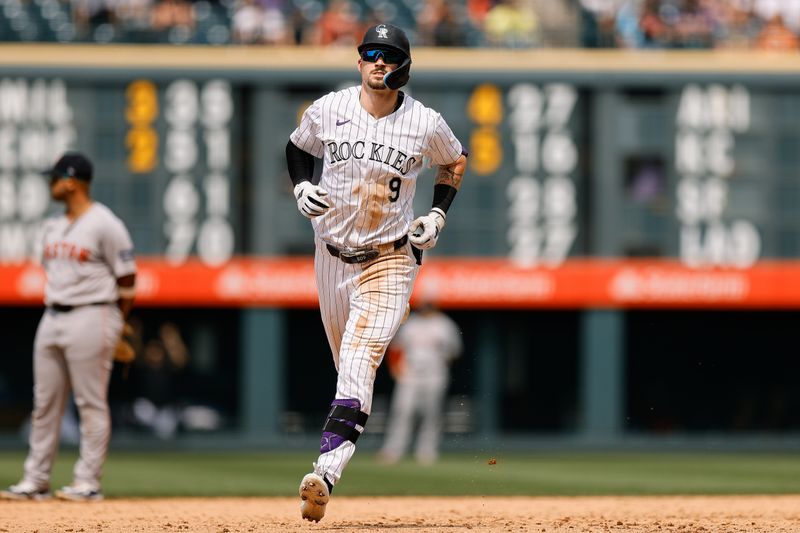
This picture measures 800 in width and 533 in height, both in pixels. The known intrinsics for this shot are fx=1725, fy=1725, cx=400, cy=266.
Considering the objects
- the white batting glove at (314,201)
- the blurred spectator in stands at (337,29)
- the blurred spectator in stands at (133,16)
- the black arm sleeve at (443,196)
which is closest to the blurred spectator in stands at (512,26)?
the blurred spectator in stands at (337,29)

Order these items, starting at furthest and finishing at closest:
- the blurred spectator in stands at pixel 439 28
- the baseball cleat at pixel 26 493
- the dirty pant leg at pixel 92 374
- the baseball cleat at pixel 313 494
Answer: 1. the blurred spectator in stands at pixel 439 28
2. the baseball cleat at pixel 26 493
3. the dirty pant leg at pixel 92 374
4. the baseball cleat at pixel 313 494

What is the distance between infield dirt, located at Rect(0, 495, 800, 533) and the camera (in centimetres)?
802

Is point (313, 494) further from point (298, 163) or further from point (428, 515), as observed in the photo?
point (428, 515)

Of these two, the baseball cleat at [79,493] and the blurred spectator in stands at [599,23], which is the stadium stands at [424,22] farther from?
the baseball cleat at [79,493]

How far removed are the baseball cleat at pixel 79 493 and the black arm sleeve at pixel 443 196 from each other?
127 inches

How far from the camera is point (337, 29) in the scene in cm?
2067

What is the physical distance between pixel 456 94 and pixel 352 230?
1268cm

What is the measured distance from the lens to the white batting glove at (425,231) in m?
7.59

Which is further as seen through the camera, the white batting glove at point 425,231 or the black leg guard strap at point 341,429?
the white batting glove at point 425,231

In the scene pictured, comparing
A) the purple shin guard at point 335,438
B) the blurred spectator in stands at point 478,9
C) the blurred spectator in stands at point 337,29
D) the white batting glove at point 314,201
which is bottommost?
the purple shin guard at point 335,438

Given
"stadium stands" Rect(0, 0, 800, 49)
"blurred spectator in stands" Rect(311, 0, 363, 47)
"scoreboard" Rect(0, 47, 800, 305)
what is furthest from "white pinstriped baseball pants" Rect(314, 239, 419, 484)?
"stadium stands" Rect(0, 0, 800, 49)

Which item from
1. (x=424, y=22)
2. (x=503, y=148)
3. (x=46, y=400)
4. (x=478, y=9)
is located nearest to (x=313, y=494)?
(x=46, y=400)

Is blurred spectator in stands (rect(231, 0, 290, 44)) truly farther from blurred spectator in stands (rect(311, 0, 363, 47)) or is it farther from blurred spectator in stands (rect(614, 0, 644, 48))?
blurred spectator in stands (rect(614, 0, 644, 48))

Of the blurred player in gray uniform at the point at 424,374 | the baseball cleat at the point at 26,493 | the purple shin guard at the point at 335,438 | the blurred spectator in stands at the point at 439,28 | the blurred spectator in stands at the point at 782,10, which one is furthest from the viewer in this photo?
the blurred spectator in stands at the point at 782,10
